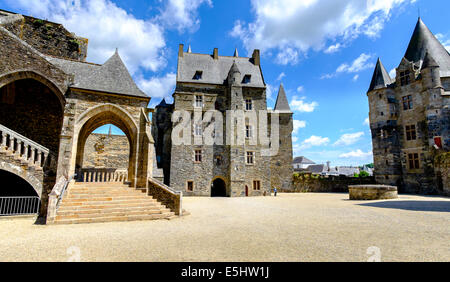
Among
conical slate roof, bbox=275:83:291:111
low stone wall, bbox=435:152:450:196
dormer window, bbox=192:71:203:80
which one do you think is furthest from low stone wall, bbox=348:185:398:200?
dormer window, bbox=192:71:203:80

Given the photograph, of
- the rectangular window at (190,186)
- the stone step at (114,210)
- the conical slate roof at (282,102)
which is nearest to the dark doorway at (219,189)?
the rectangular window at (190,186)

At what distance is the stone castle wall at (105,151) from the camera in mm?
20422

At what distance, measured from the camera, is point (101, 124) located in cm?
1402

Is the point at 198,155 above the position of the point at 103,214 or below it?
above

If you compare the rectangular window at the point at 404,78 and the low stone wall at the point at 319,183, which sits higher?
the rectangular window at the point at 404,78

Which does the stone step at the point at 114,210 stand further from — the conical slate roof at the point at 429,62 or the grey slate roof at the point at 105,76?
the conical slate roof at the point at 429,62

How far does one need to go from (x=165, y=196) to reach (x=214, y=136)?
12402mm

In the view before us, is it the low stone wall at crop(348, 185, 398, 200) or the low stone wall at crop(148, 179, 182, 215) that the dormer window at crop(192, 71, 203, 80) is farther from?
the low stone wall at crop(348, 185, 398, 200)

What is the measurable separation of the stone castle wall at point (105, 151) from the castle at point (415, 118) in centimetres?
2581

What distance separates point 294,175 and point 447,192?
518 inches

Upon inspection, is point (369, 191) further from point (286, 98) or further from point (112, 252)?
point (286, 98)

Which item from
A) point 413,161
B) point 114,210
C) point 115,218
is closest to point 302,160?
point 413,161

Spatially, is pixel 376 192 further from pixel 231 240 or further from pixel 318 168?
pixel 318 168

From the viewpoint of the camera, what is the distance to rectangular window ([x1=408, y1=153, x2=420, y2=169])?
19.8 m
